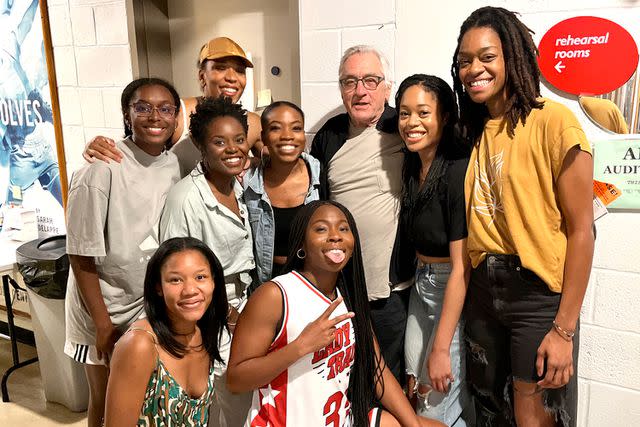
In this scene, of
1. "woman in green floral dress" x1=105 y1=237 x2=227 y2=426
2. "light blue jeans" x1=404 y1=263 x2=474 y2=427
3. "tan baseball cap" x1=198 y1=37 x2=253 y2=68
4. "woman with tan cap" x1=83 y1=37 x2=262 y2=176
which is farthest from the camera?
"tan baseball cap" x1=198 y1=37 x2=253 y2=68

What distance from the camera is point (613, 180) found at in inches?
73.5

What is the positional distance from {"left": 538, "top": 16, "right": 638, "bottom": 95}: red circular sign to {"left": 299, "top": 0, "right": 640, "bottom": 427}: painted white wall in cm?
3

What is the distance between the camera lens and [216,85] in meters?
2.25

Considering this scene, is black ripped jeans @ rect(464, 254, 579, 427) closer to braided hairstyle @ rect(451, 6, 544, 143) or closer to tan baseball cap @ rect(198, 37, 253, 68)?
braided hairstyle @ rect(451, 6, 544, 143)

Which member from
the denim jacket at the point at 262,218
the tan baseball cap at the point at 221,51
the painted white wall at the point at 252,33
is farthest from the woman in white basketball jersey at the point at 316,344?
the painted white wall at the point at 252,33

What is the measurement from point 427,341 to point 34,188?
2.94m

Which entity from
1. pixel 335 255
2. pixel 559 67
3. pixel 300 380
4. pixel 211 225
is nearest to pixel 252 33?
pixel 211 225

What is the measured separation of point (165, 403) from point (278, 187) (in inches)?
31.8

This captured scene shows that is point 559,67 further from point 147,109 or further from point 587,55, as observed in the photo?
point 147,109

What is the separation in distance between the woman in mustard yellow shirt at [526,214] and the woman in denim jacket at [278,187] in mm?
581

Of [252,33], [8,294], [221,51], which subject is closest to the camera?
[221,51]

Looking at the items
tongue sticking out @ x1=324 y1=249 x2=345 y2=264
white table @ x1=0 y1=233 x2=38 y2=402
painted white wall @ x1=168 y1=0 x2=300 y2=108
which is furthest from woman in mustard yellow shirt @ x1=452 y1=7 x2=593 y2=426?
white table @ x1=0 y1=233 x2=38 y2=402

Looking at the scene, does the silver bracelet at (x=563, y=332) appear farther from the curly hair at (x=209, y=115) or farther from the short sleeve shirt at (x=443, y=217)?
the curly hair at (x=209, y=115)

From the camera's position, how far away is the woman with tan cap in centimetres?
205
